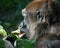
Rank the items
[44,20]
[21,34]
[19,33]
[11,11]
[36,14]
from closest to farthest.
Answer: [44,20] < [36,14] < [19,33] < [21,34] < [11,11]

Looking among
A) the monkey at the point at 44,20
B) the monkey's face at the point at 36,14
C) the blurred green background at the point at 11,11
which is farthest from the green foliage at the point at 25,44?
the blurred green background at the point at 11,11

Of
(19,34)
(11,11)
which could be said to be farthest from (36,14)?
(11,11)

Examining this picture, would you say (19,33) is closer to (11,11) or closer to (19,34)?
(19,34)

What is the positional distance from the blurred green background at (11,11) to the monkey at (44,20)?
374 cm

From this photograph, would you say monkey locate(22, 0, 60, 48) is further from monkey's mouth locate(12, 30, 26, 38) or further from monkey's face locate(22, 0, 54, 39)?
monkey's mouth locate(12, 30, 26, 38)

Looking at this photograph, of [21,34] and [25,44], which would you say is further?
[21,34]

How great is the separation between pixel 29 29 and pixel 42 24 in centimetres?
42

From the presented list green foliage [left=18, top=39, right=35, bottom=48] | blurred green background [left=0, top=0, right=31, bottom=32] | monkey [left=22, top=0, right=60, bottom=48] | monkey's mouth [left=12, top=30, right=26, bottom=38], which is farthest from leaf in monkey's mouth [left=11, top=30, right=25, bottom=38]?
blurred green background [left=0, top=0, right=31, bottom=32]

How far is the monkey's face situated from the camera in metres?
5.12

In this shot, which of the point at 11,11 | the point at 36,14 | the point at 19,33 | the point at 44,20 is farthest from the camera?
the point at 11,11

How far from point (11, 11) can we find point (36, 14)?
16.0 feet

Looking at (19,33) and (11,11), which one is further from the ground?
(19,33)

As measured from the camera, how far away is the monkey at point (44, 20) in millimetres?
5043

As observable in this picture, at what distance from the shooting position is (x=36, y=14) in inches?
210
